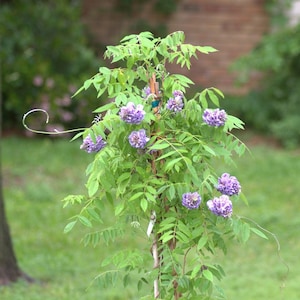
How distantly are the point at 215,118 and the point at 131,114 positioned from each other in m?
0.38

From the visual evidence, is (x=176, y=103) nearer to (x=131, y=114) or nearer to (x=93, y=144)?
(x=131, y=114)

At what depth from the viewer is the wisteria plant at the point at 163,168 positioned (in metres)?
3.72

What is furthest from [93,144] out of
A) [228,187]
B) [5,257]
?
[5,257]

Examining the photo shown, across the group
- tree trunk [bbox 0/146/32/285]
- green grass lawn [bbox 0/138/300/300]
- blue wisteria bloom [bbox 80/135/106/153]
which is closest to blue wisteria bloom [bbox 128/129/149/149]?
blue wisteria bloom [bbox 80/135/106/153]

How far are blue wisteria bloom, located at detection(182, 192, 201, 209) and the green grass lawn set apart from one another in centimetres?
95

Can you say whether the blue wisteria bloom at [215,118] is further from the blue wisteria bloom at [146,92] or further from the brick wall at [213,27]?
the brick wall at [213,27]

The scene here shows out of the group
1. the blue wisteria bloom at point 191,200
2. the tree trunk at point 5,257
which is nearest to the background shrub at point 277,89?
the tree trunk at point 5,257

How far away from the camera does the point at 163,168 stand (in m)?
3.80

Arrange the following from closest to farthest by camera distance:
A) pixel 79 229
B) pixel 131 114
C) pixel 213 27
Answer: pixel 131 114 < pixel 79 229 < pixel 213 27

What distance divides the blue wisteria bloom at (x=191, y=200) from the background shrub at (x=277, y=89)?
8.44 metres

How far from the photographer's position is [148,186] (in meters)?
3.72

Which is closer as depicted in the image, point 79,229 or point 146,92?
point 146,92

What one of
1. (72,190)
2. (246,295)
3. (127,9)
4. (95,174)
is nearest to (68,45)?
(127,9)

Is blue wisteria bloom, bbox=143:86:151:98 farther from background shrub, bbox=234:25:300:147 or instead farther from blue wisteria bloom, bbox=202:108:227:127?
background shrub, bbox=234:25:300:147
